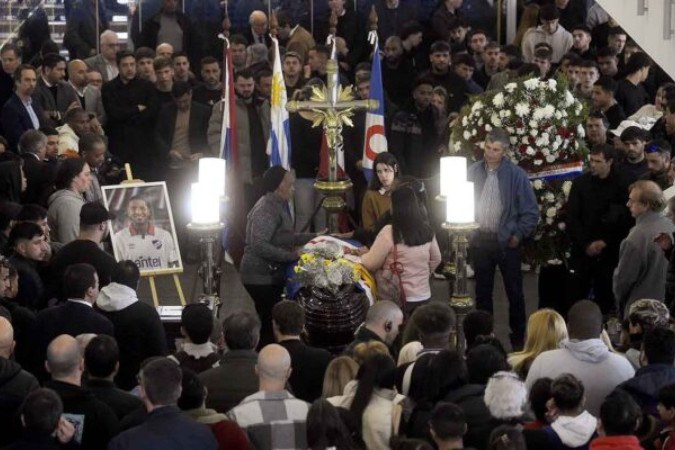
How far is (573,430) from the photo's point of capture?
301 inches

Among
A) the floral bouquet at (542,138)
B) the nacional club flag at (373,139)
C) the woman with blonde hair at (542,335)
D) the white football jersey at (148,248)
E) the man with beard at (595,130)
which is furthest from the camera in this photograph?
the nacional club flag at (373,139)

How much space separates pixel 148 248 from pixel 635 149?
394cm

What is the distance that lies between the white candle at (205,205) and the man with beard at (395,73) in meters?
7.33

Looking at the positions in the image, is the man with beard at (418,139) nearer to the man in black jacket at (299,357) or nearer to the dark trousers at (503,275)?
the dark trousers at (503,275)

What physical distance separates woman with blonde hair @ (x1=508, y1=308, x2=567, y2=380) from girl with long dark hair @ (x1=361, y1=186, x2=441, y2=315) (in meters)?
2.24

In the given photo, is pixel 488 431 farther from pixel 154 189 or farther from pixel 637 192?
pixel 154 189

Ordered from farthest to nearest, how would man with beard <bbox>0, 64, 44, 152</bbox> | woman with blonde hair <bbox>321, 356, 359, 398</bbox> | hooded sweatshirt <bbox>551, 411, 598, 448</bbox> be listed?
1. man with beard <bbox>0, 64, 44, 152</bbox>
2. woman with blonde hair <bbox>321, 356, 359, 398</bbox>
3. hooded sweatshirt <bbox>551, 411, 598, 448</bbox>

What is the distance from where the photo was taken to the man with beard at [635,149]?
1258cm

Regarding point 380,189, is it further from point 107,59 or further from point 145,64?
point 107,59

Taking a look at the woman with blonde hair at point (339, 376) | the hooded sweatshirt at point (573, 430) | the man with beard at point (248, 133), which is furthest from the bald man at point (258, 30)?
the hooded sweatshirt at point (573, 430)

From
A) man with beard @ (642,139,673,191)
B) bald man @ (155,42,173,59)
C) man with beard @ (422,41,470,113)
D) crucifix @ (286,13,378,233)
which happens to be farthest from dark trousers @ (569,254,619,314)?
bald man @ (155,42,173,59)

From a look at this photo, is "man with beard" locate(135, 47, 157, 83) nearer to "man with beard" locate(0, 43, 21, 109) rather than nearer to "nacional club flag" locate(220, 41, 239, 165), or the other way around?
"man with beard" locate(0, 43, 21, 109)

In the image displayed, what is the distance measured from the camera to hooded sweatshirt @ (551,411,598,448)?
7.63 m

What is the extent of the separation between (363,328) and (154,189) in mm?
4137
